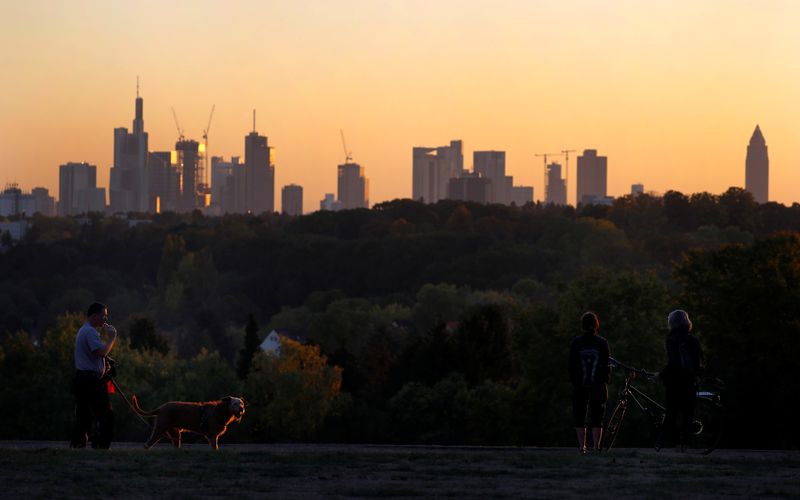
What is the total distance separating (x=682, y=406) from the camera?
2125cm

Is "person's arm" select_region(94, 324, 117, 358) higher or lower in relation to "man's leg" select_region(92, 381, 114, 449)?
higher

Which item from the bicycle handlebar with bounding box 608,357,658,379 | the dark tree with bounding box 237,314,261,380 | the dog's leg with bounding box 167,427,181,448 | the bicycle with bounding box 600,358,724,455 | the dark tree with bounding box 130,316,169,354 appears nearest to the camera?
the bicycle handlebar with bounding box 608,357,658,379

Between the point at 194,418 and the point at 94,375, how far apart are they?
1967 millimetres

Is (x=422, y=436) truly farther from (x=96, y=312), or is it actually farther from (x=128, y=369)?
(x=96, y=312)

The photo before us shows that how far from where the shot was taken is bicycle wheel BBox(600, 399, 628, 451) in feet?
72.3

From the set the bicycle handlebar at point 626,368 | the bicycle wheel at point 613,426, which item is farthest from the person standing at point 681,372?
the bicycle wheel at point 613,426

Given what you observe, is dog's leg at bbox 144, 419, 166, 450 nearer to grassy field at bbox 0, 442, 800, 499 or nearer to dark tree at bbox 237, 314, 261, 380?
grassy field at bbox 0, 442, 800, 499

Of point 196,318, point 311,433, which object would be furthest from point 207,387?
point 196,318

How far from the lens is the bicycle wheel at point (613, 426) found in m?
22.0

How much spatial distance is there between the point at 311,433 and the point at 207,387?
538 inches

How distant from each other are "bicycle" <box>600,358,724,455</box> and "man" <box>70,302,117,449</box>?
6.42 meters

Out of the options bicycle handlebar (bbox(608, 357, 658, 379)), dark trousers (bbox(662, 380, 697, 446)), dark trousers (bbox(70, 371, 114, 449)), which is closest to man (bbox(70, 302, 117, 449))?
dark trousers (bbox(70, 371, 114, 449))

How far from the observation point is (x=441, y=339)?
86.9m

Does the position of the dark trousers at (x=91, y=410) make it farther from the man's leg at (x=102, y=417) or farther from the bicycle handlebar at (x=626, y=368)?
the bicycle handlebar at (x=626, y=368)
